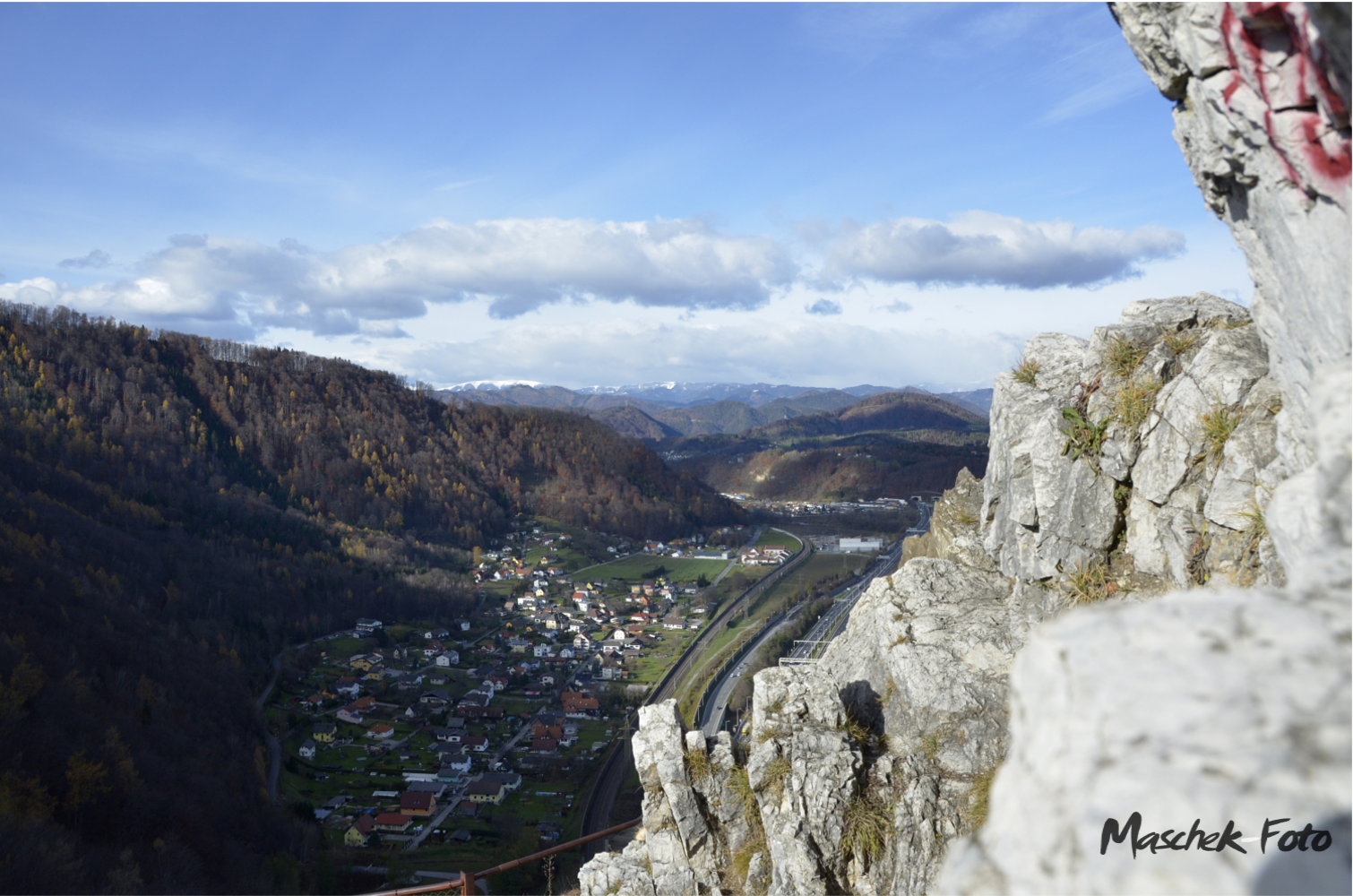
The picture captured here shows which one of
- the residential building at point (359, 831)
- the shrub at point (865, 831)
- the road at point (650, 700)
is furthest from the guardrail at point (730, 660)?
the shrub at point (865, 831)

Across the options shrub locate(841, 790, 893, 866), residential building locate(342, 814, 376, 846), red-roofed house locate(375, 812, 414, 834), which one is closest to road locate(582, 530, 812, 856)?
red-roofed house locate(375, 812, 414, 834)

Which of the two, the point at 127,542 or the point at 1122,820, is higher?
the point at 1122,820

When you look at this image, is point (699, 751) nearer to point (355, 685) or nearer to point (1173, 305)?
point (1173, 305)

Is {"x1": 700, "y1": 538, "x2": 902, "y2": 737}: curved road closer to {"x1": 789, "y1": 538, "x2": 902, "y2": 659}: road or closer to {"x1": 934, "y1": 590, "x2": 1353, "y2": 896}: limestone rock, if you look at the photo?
{"x1": 789, "y1": 538, "x2": 902, "y2": 659}: road

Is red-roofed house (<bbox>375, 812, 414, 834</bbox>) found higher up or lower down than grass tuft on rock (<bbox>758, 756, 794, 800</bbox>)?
lower down

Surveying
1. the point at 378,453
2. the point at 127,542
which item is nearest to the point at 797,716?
the point at 127,542

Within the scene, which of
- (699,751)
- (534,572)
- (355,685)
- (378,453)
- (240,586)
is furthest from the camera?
(378,453)

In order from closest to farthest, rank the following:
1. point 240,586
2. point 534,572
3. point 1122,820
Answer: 1. point 1122,820
2. point 240,586
3. point 534,572

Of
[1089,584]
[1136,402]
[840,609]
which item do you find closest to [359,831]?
[1089,584]
